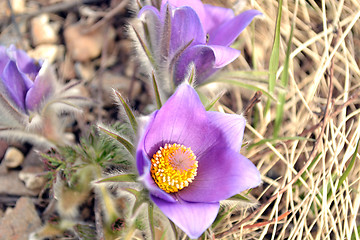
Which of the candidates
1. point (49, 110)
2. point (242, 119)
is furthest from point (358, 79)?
point (49, 110)

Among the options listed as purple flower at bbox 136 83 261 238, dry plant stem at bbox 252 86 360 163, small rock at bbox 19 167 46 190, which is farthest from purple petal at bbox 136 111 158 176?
small rock at bbox 19 167 46 190

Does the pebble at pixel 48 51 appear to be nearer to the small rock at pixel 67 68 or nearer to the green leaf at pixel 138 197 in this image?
the small rock at pixel 67 68

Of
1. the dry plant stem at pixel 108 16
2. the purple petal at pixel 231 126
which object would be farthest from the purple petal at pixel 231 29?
the dry plant stem at pixel 108 16

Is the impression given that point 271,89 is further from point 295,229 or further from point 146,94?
point 146,94

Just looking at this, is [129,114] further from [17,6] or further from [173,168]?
[17,6]

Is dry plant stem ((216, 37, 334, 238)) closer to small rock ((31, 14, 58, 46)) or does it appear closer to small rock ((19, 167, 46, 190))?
small rock ((19, 167, 46, 190))
